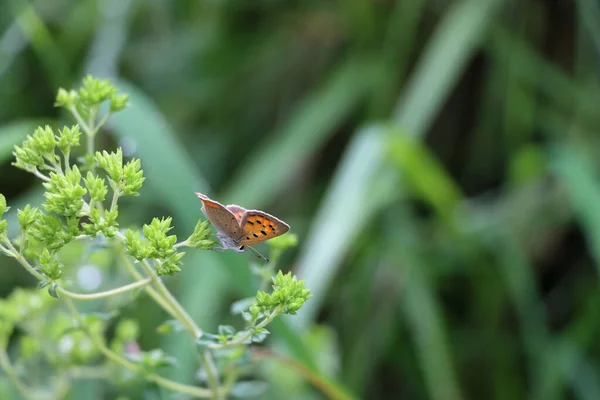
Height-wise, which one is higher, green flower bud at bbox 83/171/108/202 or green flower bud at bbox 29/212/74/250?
green flower bud at bbox 83/171/108/202

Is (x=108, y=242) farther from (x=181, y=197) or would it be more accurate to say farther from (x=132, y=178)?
(x=181, y=197)

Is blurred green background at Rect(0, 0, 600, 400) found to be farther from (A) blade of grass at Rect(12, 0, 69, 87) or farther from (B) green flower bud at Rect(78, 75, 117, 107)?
(B) green flower bud at Rect(78, 75, 117, 107)

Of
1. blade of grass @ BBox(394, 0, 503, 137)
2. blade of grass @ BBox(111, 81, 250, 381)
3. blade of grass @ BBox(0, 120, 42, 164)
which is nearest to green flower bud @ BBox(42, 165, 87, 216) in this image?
blade of grass @ BBox(111, 81, 250, 381)

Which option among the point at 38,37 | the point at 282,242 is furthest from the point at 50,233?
the point at 38,37

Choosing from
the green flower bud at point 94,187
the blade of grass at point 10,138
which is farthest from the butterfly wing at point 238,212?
the blade of grass at point 10,138

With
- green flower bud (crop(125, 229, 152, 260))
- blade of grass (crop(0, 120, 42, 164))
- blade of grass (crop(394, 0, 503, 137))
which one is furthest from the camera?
blade of grass (crop(394, 0, 503, 137))

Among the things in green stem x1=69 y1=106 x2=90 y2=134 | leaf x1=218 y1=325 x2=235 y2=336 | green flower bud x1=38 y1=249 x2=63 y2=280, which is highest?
green stem x1=69 y1=106 x2=90 y2=134

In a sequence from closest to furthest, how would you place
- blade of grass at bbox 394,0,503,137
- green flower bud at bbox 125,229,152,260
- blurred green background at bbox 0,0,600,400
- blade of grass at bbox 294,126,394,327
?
green flower bud at bbox 125,229,152,260
blade of grass at bbox 294,126,394,327
blurred green background at bbox 0,0,600,400
blade of grass at bbox 394,0,503,137

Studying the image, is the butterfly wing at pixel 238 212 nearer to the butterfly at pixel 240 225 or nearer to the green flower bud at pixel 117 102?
the butterfly at pixel 240 225

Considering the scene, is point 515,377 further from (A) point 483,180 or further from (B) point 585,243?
(A) point 483,180
